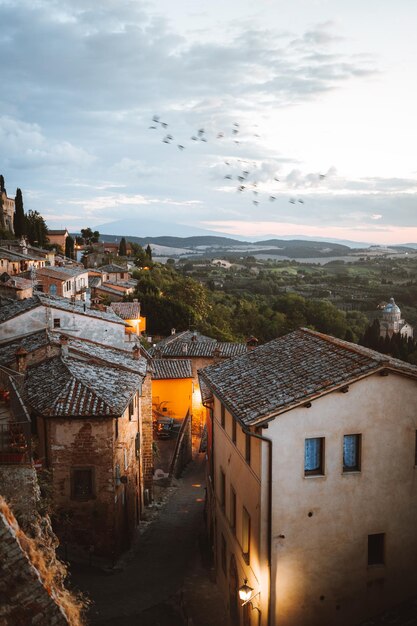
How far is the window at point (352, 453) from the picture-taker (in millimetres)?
13383

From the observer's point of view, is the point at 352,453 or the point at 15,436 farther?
the point at 352,453

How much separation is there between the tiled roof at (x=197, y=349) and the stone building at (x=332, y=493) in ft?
87.0

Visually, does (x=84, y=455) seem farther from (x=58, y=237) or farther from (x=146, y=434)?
(x=58, y=237)

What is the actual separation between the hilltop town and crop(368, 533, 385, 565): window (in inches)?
1.4

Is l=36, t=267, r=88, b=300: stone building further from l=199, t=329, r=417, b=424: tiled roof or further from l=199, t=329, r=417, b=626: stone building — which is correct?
l=199, t=329, r=417, b=626: stone building

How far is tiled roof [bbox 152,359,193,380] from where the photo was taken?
36.8m

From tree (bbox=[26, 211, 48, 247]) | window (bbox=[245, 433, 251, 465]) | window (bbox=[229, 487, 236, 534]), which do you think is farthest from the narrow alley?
tree (bbox=[26, 211, 48, 247])

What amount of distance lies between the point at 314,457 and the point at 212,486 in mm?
7573

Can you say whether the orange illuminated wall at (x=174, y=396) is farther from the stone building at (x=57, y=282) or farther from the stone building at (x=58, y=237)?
the stone building at (x=58, y=237)

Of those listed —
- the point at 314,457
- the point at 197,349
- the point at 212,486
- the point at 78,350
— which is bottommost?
the point at 212,486

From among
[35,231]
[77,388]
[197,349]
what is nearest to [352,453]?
[77,388]

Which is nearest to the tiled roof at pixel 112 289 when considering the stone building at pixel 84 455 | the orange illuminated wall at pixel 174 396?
the orange illuminated wall at pixel 174 396

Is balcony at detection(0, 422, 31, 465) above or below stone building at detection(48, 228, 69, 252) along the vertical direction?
below

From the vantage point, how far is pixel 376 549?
13812mm
